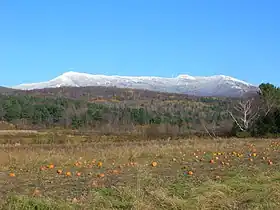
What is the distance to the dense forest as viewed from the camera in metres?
51.0

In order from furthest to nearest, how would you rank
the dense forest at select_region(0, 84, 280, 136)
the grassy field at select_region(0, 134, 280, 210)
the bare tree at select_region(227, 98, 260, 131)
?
the dense forest at select_region(0, 84, 280, 136) < the bare tree at select_region(227, 98, 260, 131) < the grassy field at select_region(0, 134, 280, 210)

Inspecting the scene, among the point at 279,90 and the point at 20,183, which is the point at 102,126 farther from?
the point at 20,183

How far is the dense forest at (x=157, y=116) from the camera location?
50969mm

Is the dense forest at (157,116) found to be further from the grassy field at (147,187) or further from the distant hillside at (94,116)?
the grassy field at (147,187)

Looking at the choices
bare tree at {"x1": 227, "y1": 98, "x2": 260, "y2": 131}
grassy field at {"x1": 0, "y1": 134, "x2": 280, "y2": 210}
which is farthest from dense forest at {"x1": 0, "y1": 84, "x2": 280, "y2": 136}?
grassy field at {"x1": 0, "y1": 134, "x2": 280, "y2": 210}

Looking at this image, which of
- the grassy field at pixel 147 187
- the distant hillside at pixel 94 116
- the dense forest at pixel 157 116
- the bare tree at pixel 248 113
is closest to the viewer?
the grassy field at pixel 147 187

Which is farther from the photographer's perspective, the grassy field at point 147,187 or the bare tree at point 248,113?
the bare tree at point 248,113

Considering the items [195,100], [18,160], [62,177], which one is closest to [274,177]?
[62,177]

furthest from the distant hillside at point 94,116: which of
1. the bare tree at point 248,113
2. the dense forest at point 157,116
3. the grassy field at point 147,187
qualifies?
the grassy field at point 147,187

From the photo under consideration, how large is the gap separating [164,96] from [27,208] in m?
150

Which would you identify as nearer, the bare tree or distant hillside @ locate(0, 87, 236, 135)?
the bare tree

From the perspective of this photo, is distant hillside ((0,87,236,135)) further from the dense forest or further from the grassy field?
the grassy field

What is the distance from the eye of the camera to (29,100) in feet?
344

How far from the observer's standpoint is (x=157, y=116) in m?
102
